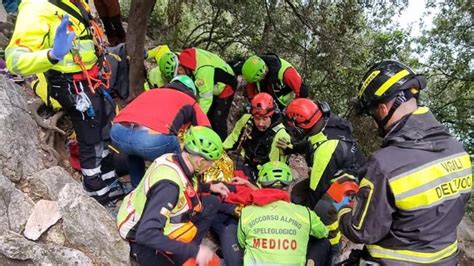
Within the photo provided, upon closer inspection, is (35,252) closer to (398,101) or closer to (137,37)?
(398,101)

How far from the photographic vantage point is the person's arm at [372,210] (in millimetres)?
2590

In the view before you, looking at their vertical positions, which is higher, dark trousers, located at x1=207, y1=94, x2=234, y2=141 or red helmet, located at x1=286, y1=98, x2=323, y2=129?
red helmet, located at x1=286, y1=98, x2=323, y2=129

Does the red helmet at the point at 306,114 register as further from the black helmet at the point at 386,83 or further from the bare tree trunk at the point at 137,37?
the bare tree trunk at the point at 137,37

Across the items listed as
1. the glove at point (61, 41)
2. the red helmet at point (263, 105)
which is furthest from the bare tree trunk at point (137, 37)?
the glove at point (61, 41)

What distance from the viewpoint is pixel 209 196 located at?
163 inches

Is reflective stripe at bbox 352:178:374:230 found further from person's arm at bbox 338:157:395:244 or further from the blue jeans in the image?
the blue jeans

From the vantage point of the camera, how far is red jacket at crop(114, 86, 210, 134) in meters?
4.20

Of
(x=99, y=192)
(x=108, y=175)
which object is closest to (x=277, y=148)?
(x=108, y=175)

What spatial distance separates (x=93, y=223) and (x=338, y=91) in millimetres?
6956

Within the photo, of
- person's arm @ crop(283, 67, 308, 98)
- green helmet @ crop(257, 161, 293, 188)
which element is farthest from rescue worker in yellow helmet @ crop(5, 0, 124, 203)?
person's arm @ crop(283, 67, 308, 98)

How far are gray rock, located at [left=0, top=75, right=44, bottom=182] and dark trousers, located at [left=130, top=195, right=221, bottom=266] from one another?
142 centimetres

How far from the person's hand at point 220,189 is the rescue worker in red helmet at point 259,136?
4.81 feet

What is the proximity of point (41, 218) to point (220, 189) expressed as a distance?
156cm

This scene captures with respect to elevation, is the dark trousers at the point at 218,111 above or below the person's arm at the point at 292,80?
below
